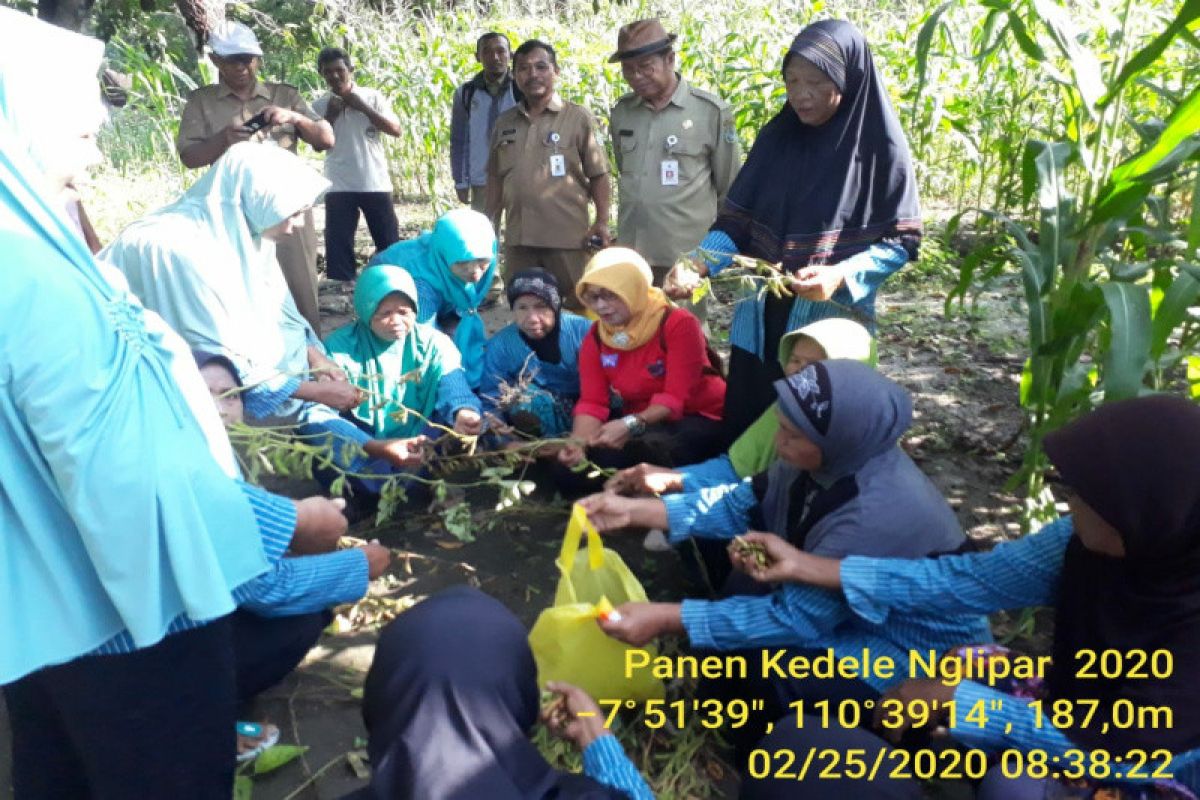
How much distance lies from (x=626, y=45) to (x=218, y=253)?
7.67 ft

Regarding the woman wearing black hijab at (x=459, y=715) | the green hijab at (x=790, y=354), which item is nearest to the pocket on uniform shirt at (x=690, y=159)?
the green hijab at (x=790, y=354)

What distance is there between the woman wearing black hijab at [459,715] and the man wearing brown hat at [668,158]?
340cm

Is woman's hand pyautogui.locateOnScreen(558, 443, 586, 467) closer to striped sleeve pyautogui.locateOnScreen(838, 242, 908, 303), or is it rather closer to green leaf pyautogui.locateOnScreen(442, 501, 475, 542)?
green leaf pyautogui.locateOnScreen(442, 501, 475, 542)

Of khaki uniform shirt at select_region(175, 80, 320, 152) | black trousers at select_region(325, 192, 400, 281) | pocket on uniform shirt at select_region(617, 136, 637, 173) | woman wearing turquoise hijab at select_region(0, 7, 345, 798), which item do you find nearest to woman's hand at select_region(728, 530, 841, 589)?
woman wearing turquoise hijab at select_region(0, 7, 345, 798)

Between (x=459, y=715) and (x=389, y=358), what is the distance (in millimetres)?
2385

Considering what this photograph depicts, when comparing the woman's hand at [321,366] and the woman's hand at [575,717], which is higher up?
the woman's hand at [321,366]

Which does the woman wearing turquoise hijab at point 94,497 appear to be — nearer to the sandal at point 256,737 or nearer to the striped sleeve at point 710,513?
the sandal at point 256,737

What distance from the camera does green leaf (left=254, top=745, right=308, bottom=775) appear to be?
2219 millimetres

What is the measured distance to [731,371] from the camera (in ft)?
10.3

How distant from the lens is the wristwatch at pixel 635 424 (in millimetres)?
3137

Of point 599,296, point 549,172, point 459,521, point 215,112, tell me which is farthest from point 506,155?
point 459,521

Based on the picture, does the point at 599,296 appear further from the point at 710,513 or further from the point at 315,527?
the point at 315,527

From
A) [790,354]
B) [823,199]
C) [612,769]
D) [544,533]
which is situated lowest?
[544,533]

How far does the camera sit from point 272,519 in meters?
1.79
